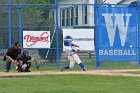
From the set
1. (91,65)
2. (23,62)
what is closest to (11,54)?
(23,62)

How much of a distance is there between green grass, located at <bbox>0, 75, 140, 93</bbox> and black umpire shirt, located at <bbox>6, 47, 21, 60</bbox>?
11.0 feet

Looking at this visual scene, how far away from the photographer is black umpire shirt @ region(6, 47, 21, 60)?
22.5 metres

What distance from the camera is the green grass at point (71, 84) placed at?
14.7 meters

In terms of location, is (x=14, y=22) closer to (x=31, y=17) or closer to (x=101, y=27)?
(x=31, y=17)

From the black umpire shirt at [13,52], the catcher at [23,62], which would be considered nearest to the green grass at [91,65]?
the black umpire shirt at [13,52]

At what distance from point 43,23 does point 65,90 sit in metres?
12.4

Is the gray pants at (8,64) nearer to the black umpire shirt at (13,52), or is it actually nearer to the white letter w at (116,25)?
the black umpire shirt at (13,52)

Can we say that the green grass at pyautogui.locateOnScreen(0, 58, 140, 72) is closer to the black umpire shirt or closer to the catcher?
the black umpire shirt

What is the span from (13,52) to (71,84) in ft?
21.7

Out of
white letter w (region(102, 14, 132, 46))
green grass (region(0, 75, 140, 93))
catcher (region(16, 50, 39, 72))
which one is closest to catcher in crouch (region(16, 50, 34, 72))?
catcher (region(16, 50, 39, 72))

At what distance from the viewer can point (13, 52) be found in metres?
22.5

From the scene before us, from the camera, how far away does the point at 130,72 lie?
21750 mm

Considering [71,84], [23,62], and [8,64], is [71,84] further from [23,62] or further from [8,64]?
[8,64]

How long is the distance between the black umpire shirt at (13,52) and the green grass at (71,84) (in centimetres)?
335
